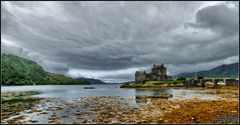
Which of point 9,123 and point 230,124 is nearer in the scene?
point 230,124

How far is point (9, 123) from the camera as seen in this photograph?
29875 mm

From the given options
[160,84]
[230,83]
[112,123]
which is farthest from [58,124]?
[230,83]

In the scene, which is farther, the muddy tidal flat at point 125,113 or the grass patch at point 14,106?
the grass patch at point 14,106

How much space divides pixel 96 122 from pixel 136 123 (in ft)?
18.1

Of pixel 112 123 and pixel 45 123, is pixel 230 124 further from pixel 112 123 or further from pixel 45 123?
pixel 45 123

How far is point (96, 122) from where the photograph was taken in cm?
3105

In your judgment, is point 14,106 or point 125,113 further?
point 14,106

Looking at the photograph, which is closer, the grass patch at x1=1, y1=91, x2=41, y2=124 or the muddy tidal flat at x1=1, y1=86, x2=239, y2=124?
the muddy tidal flat at x1=1, y1=86, x2=239, y2=124

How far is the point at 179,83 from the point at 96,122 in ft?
577

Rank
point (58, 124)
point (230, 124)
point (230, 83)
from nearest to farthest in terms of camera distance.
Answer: point (230, 124) < point (58, 124) < point (230, 83)

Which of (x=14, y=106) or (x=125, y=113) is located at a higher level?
(x=125, y=113)

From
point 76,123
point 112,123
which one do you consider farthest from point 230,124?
point 76,123

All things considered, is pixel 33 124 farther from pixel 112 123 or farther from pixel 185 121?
pixel 185 121

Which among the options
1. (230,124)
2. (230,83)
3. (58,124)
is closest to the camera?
(230,124)
